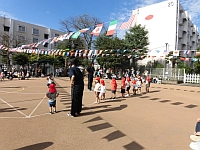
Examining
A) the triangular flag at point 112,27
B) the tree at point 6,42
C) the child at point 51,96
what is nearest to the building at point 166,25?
the triangular flag at point 112,27

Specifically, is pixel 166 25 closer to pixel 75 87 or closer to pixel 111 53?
pixel 111 53

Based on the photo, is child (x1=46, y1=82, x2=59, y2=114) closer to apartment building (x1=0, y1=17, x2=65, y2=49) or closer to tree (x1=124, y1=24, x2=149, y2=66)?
tree (x1=124, y1=24, x2=149, y2=66)

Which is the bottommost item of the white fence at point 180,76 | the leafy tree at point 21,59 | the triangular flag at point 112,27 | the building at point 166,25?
the white fence at point 180,76

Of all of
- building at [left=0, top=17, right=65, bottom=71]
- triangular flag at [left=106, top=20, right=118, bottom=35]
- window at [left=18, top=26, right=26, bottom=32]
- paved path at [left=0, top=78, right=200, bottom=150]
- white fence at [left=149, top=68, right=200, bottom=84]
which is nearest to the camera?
paved path at [left=0, top=78, right=200, bottom=150]

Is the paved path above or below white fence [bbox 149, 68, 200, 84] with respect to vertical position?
below

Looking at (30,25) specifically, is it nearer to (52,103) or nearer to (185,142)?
(52,103)

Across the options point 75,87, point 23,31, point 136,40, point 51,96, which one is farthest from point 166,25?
point 23,31

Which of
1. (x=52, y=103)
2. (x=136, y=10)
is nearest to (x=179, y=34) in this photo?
(x=136, y=10)

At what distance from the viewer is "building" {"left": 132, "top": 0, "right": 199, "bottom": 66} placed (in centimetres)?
3276

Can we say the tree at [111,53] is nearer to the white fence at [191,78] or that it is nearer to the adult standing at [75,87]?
the white fence at [191,78]

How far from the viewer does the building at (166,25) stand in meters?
32.8

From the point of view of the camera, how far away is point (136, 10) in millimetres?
37719

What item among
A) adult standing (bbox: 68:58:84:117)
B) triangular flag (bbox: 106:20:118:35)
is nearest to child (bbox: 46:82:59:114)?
adult standing (bbox: 68:58:84:117)

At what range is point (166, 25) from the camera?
111 ft
